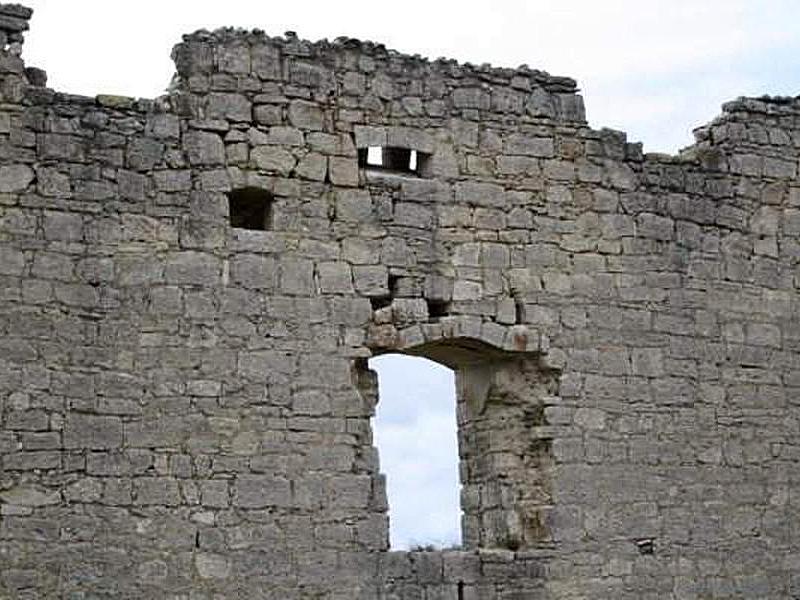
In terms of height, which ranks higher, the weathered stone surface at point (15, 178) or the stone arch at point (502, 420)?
the weathered stone surface at point (15, 178)

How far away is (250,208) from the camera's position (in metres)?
9.75

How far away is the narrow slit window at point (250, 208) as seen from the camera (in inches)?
377

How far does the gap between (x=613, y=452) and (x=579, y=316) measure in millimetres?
966

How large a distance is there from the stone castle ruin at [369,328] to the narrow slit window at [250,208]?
0.03 meters

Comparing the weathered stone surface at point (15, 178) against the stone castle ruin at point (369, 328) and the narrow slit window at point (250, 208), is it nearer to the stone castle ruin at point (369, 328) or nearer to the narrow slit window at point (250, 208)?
the stone castle ruin at point (369, 328)

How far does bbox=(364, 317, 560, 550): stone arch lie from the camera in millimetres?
10000

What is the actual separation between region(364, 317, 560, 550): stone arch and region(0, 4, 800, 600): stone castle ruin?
22 mm

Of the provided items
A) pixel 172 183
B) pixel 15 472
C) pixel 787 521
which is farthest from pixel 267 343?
pixel 787 521

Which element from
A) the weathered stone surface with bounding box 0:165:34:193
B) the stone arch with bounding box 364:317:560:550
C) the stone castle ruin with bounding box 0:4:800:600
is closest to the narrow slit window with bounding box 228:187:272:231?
the stone castle ruin with bounding box 0:4:800:600

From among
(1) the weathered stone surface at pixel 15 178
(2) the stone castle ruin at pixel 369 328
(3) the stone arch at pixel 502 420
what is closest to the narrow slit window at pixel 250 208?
(2) the stone castle ruin at pixel 369 328

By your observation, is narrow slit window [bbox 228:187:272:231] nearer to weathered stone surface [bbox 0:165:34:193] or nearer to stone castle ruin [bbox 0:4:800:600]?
stone castle ruin [bbox 0:4:800:600]

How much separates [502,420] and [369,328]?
135cm

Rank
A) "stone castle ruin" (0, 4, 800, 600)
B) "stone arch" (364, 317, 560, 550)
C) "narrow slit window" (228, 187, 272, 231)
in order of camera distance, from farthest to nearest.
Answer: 1. "stone arch" (364, 317, 560, 550)
2. "narrow slit window" (228, 187, 272, 231)
3. "stone castle ruin" (0, 4, 800, 600)

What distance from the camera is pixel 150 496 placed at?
8914mm
